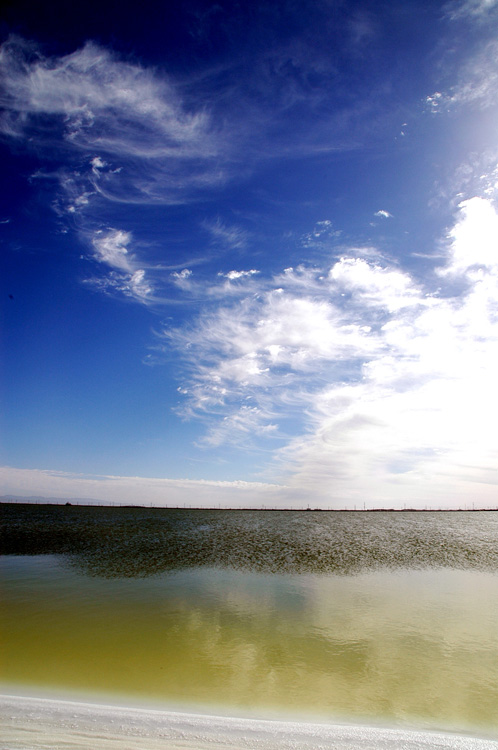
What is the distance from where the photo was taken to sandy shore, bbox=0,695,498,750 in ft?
22.0

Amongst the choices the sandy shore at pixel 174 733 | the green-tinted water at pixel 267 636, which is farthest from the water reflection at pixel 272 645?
the sandy shore at pixel 174 733

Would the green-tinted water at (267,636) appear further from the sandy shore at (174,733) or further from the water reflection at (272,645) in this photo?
the sandy shore at (174,733)

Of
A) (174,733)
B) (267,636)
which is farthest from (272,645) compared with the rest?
(174,733)

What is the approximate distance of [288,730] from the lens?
7582 millimetres

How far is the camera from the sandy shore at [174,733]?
671 cm

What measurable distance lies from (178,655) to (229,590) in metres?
9.92

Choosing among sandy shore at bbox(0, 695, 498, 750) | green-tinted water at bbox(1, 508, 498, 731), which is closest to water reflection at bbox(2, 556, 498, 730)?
green-tinted water at bbox(1, 508, 498, 731)

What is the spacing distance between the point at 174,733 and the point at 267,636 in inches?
313

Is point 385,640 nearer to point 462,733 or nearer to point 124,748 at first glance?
point 462,733

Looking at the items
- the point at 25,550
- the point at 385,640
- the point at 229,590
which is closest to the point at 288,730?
the point at 385,640

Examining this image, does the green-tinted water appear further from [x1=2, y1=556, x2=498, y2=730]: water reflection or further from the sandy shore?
the sandy shore

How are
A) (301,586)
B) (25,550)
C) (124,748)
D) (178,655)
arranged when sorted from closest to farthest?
(124,748) → (178,655) → (301,586) → (25,550)

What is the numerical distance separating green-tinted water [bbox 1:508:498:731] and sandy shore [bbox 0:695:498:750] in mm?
1466

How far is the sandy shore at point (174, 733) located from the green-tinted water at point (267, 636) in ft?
4.81
